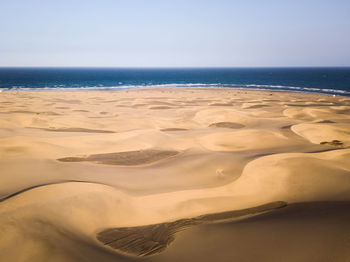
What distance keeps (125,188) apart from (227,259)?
10.6 ft

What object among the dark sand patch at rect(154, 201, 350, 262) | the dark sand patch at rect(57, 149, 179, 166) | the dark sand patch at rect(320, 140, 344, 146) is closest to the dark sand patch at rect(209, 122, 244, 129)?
the dark sand patch at rect(320, 140, 344, 146)

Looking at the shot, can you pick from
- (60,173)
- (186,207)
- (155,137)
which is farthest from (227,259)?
(155,137)

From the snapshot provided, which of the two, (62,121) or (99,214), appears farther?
(62,121)

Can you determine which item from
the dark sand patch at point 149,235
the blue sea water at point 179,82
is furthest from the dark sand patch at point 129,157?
the blue sea water at point 179,82

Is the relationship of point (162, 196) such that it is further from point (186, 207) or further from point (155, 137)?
point (155, 137)

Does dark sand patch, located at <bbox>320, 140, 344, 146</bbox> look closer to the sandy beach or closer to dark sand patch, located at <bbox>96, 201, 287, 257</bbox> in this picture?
the sandy beach

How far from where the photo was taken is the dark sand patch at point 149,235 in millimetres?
3756

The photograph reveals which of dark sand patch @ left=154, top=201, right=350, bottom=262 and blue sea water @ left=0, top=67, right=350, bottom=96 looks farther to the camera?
blue sea water @ left=0, top=67, right=350, bottom=96

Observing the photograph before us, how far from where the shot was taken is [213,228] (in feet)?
14.1

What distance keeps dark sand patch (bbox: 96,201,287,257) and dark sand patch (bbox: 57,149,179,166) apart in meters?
3.79

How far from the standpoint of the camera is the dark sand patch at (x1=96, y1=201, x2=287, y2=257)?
12.3 ft

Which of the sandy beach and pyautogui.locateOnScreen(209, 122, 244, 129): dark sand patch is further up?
pyautogui.locateOnScreen(209, 122, 244, 129): dark sand patch

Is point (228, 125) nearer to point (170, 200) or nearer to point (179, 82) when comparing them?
point (170, 200)

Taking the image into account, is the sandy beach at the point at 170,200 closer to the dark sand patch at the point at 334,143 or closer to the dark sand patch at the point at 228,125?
the dark sand patch at the point at 334,143
